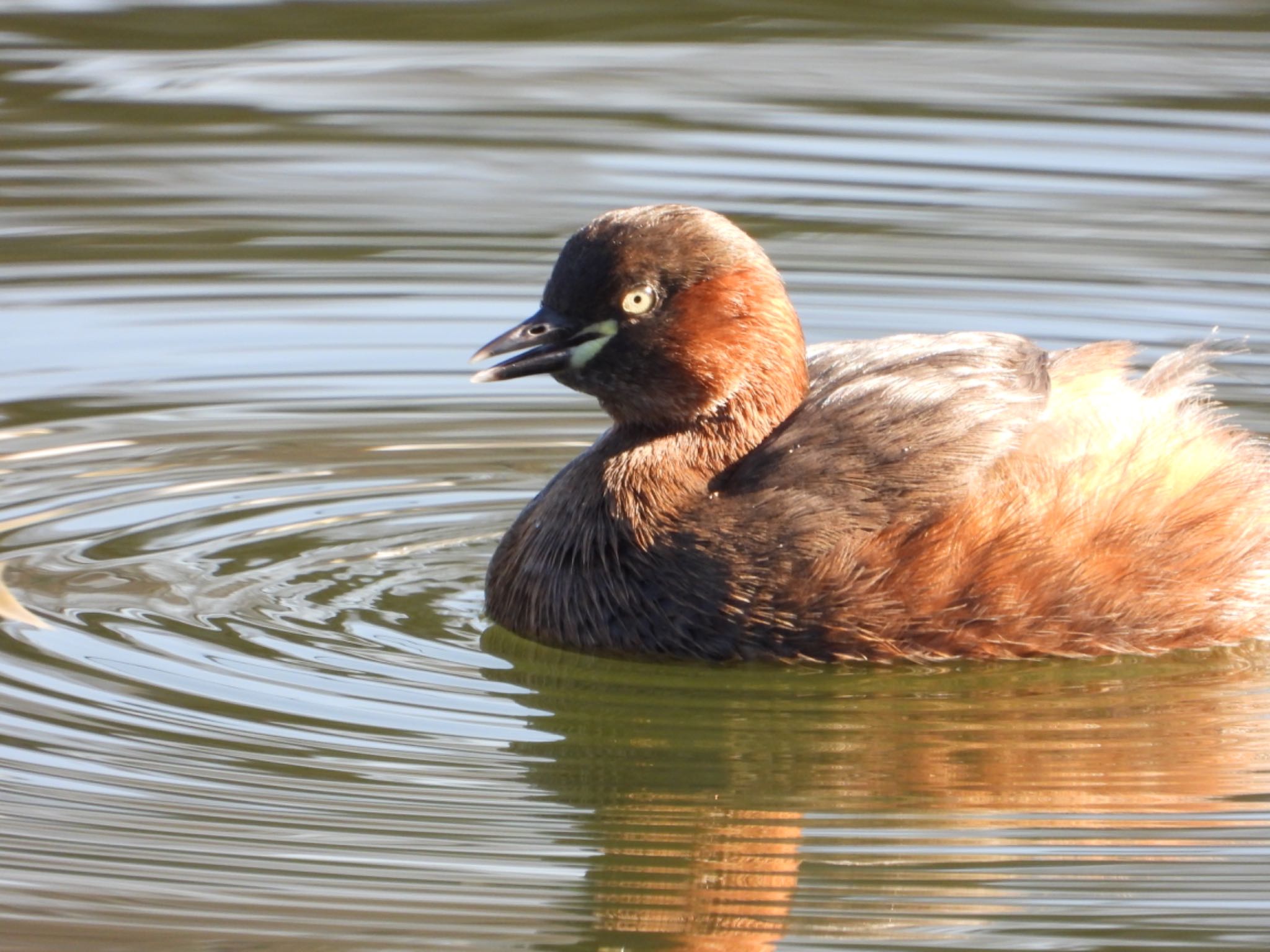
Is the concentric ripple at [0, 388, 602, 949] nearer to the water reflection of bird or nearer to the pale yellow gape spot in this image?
the water reflection of bird

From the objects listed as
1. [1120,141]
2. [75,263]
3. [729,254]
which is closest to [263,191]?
[75,263]

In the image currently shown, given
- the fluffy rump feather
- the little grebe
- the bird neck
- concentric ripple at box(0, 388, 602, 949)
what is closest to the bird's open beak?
the little grebe

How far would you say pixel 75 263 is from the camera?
973cm

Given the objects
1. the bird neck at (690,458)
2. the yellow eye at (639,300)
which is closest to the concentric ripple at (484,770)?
the bird neck at (690,458)

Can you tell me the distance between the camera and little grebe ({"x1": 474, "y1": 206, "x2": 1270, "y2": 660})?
5.88 m

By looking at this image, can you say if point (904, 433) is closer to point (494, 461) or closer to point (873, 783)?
point (873, 783)

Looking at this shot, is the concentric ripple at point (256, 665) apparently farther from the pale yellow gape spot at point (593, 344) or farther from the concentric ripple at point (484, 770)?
the pale yellow gape spot at point (593, 344)

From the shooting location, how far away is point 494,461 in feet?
25.3

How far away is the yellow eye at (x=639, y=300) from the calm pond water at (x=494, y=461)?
0.94 metres

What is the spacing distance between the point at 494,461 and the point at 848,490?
2.10m

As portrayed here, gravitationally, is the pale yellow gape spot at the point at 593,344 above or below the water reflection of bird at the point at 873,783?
above

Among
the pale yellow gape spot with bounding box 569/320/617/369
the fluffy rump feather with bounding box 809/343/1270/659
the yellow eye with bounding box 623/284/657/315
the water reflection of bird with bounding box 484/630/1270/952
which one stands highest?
the yellow eye with bounding box 623/284/657/315

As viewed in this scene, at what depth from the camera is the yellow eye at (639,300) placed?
6.11 m

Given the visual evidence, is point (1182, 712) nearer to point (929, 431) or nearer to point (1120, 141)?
point (929, 431)
